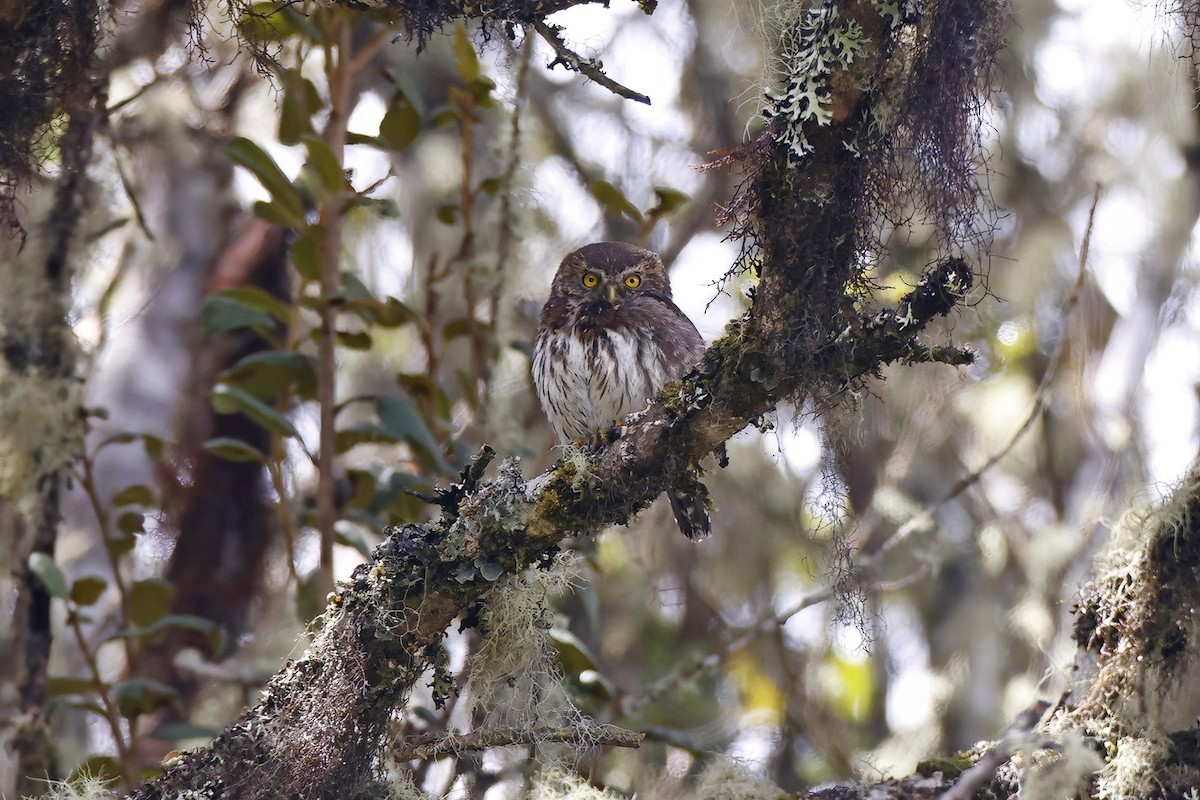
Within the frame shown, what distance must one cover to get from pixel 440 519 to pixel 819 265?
1012mm

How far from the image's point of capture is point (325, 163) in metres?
3.79

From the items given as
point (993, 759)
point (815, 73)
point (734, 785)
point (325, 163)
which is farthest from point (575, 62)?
point (734, 785)

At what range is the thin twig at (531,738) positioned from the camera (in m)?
2.90

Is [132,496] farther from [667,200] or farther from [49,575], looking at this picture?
[667,200]

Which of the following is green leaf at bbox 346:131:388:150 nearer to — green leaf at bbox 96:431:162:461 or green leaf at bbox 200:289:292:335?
green leaf at bbox 200:289:292:335

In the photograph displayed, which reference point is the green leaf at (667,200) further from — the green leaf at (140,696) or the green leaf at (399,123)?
the green leaf at (140,696)

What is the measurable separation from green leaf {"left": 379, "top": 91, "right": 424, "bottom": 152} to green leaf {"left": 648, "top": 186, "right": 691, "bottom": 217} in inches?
31.4

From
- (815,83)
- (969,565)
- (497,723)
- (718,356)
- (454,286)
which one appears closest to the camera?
(815,83)

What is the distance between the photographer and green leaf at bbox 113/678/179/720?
12.9 ft

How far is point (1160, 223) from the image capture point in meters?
6.05

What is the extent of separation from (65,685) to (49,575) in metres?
0.42

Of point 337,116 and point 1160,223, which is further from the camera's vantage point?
point 1160,223

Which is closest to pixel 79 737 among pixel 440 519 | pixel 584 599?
pixel 584 599

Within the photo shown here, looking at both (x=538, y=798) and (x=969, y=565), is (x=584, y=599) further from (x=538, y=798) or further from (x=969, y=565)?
(x=969, y=565)
